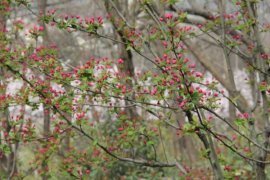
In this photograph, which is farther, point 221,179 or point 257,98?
point 257,98

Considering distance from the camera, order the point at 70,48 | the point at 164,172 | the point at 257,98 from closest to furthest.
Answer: the point at 257,98 < the point at 164,172 < the point at 70,48

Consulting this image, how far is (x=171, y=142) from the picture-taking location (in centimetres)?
1215

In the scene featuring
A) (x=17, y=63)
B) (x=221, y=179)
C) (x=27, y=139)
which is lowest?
(x=221, y=179)

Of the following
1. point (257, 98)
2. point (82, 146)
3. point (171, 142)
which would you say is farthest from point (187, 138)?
point (257, 98)

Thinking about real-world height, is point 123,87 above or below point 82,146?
below

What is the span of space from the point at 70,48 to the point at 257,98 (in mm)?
10104

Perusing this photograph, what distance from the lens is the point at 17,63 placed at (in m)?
4.15

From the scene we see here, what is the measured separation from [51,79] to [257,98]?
2.01 metres

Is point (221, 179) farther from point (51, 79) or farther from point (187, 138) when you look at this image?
point (187, 138)

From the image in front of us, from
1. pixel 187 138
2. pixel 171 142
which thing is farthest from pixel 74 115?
pixel 171 142

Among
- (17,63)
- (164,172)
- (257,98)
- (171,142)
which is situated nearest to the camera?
(17,63)

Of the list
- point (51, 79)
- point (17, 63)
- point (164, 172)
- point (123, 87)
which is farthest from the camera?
point (164, 172)

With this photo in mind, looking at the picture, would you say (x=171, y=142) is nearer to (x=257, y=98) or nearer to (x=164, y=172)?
(x=164, y=172)

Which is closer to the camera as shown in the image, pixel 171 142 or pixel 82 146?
pixel 82 146
